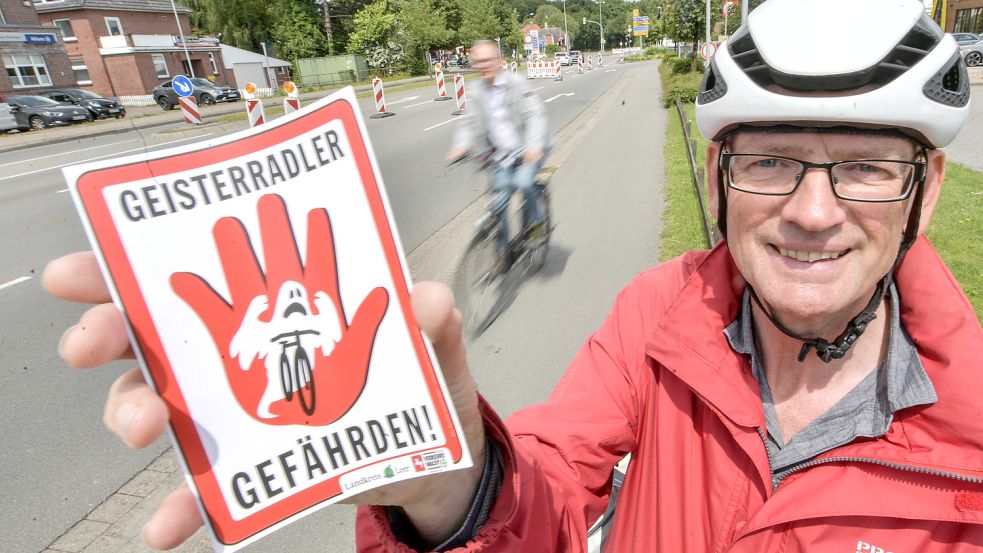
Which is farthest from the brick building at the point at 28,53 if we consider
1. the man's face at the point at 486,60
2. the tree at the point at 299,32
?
the man's face at the point at 486,60

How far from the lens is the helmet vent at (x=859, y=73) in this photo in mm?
1304

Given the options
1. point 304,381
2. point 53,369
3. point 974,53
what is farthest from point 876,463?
point 974,53

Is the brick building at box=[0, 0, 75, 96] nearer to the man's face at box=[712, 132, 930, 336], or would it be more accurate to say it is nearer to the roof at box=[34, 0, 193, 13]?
the roof at box=[34, 0, 193, 13]

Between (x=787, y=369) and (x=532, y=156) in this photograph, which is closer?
(x=787, y=369)

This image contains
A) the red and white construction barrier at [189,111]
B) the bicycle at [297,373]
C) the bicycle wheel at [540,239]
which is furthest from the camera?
the bicycle wheel at [540,239]

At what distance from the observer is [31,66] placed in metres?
32.6

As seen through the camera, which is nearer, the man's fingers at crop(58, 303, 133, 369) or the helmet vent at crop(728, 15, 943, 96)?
the man's fingers at crop(58, 303, 133, 369)

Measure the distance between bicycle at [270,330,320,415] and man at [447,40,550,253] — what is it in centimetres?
439

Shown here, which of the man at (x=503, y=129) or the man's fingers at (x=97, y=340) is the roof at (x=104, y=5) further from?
the man's fingers at (x=97, y=340)

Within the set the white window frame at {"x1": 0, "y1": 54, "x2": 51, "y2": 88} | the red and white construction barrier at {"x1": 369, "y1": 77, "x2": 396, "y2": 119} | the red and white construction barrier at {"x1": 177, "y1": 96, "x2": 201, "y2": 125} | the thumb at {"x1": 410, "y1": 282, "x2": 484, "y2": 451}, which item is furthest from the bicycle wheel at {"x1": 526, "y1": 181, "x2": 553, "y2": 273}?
the white window frame at {"x1": 0, "y1": 54, "x2": 51, "y2": 88}

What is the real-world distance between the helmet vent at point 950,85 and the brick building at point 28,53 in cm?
4080

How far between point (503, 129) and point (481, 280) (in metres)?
1.47

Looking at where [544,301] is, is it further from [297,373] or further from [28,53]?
[28,53]

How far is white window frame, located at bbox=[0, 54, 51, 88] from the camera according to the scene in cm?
3130
